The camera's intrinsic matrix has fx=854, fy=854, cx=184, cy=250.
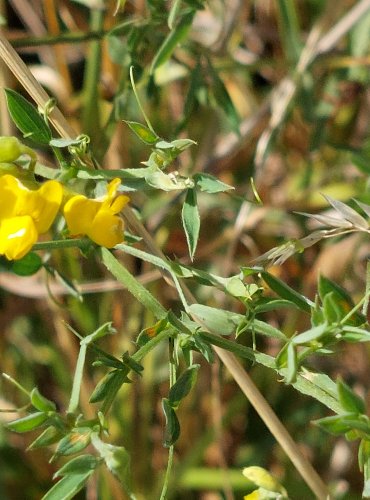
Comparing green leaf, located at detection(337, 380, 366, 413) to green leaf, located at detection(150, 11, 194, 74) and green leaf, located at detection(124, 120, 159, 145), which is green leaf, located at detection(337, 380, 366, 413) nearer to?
green leaf, located at detection(124, 120, 159, 145)

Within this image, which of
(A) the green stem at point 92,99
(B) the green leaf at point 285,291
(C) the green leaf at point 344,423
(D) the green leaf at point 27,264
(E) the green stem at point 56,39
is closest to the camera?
(C) the green leaf at point 344,423

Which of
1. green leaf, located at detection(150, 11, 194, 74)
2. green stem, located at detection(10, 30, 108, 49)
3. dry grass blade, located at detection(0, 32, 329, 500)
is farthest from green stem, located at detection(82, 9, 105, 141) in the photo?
dry grass blade, located at detection(0, 32, 329, 500)

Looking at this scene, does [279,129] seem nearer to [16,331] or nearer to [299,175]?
[299,175]

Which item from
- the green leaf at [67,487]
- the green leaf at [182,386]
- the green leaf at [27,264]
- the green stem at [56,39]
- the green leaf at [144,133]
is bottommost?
the green leaf at [67,487]

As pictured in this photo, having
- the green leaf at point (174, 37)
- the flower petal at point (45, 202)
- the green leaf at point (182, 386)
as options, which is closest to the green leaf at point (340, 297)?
the green leaf at point (182, 386)

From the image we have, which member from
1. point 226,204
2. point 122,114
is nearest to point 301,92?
point 226,204

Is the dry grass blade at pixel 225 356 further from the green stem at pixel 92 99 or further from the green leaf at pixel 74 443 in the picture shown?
the green stem at pixel 92 99

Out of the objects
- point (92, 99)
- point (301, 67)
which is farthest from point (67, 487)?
point (301, 67)
